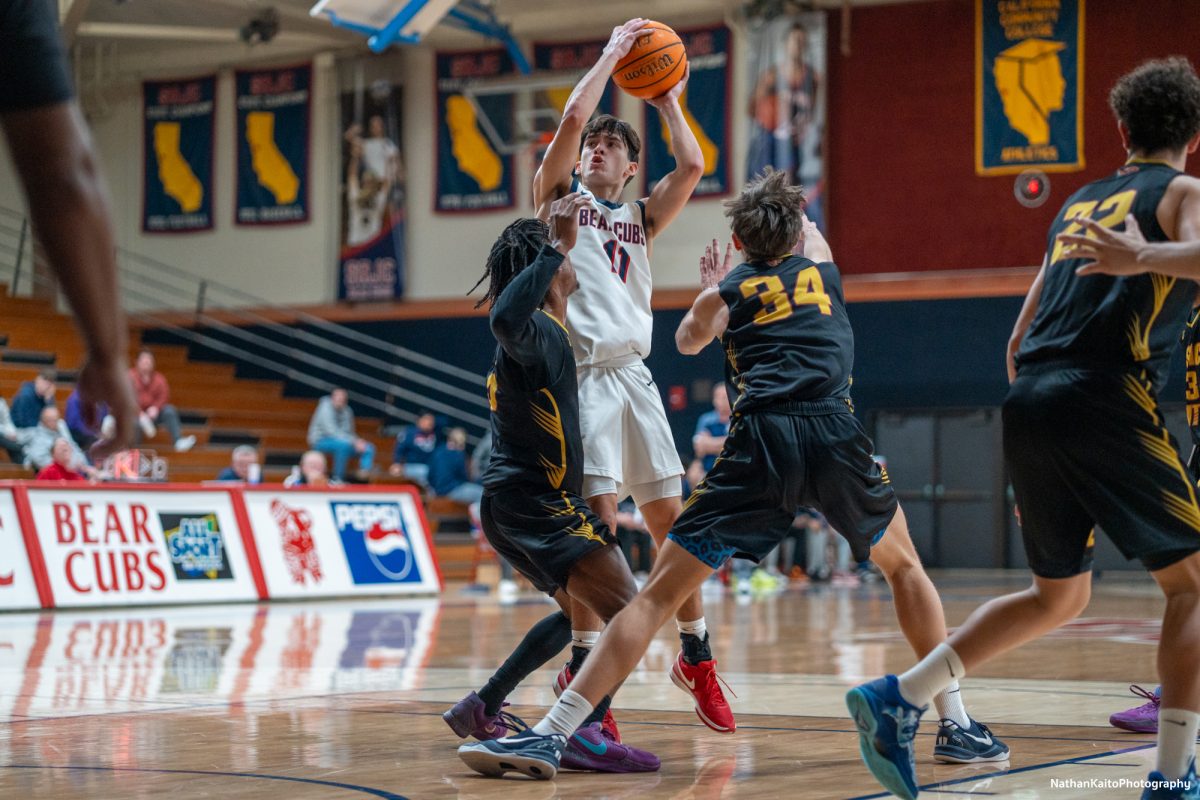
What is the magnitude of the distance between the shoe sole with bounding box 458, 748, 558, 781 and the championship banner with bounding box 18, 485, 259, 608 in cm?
→ 976

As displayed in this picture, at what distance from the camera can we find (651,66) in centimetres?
555

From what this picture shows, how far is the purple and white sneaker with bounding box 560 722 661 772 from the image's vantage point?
445 centimetres

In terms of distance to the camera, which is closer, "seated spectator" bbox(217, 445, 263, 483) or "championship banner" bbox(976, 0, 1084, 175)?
"seated spectator" bbox(217, 445, 263, 483)

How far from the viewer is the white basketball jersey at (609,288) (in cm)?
531

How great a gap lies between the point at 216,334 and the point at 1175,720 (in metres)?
22.6

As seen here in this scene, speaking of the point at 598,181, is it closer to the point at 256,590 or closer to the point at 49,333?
A: the point at 256,590

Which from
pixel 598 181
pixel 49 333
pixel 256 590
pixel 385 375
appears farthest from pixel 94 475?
pixel 598 181

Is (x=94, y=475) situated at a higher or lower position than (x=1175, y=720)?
lower

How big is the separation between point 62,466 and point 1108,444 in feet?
41.4

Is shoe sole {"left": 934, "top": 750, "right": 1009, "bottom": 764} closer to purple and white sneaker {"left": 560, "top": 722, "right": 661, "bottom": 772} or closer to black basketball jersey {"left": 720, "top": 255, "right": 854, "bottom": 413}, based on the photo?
purple and white sneaker {"left": 560, "top": 722, "right": 661, "bottom": 772}

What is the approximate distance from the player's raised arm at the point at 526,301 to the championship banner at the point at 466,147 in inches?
732

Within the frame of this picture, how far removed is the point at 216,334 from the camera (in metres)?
24.7

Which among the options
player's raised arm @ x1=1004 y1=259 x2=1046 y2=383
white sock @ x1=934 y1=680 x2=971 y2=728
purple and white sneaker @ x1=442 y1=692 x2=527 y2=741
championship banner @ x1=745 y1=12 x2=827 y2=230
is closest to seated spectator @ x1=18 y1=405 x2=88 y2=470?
championship banner @ x1=745 y1=12 x2=827 y2=230

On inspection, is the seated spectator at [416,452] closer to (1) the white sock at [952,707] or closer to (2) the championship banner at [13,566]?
(2) the championship banner at [13,566]
